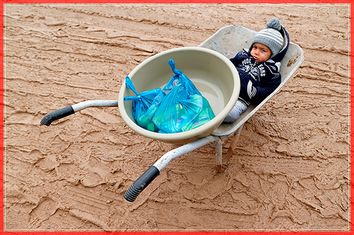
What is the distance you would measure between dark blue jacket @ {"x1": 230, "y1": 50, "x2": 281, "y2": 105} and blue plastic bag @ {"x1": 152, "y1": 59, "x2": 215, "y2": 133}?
9.3 inches

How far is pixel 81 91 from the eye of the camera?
266 cm

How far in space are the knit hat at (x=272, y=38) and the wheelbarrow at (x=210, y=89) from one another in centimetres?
7

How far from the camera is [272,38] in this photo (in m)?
1.96

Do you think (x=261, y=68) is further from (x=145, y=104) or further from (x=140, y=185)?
(x=140, y=185)

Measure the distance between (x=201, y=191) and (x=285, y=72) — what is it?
79 cm

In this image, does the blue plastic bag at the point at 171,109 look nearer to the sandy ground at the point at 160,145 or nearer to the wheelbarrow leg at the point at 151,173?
the wheelbarrow leg at the point at 151,173

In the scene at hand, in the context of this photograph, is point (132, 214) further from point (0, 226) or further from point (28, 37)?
point (28, 37)

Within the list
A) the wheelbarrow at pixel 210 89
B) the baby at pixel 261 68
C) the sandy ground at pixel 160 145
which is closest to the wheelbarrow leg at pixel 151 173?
the wheelbarrow at pixel 210 89

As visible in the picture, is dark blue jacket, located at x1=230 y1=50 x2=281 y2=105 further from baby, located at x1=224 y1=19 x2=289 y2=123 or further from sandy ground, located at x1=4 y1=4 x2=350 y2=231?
sandy ground, located at x1=4 y1=4 x2=350 y2=231

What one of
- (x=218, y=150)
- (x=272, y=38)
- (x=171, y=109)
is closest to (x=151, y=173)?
(x=171, y=109)

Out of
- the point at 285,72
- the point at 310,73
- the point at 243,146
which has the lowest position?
the point at 243,146

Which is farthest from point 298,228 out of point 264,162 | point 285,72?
point 285,72

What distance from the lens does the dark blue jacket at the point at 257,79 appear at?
191 cm

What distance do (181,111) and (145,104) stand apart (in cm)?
17
